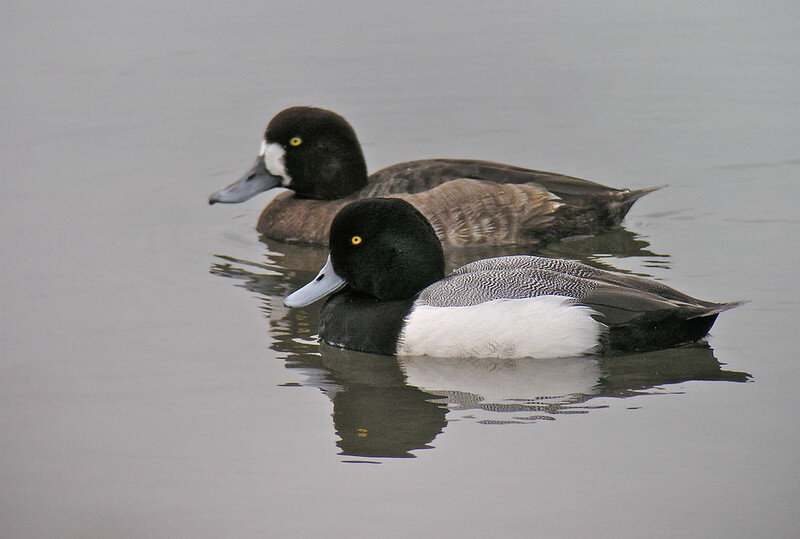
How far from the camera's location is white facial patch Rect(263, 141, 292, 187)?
30.2 ft

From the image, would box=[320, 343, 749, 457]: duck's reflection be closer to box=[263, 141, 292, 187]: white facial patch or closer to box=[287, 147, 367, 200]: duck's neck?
box=[287, 147, 367, 200]: duck's neck

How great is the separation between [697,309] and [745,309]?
106cm

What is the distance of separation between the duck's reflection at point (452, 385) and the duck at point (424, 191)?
1.84m

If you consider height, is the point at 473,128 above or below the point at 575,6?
below

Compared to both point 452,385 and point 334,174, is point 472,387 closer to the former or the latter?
point 452,385

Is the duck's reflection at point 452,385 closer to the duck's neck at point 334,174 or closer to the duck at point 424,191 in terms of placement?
the duck at point 424,191

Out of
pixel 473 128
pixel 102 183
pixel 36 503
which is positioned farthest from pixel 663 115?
pixel 36 503

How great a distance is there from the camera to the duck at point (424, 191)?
893 cm

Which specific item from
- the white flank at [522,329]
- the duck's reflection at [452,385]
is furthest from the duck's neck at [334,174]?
the white flank at [522,329]

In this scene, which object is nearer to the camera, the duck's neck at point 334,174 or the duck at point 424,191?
the duck at point 424,191

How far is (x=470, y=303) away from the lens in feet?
21.9

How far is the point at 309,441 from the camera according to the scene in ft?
19.7

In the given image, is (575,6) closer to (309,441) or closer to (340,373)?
(340,373)

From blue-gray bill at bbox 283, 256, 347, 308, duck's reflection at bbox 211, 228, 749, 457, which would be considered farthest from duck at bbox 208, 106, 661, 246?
duck's reflection at bbox 211, 228, 749, 457
